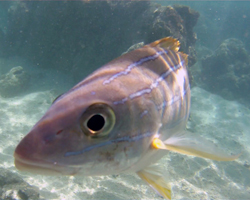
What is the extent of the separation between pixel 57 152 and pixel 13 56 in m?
14.9

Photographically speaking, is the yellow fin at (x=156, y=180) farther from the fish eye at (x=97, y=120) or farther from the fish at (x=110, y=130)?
the fish eye at (x=97, y=120)

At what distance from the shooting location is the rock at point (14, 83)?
30.9 ft

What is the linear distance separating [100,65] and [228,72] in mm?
10619

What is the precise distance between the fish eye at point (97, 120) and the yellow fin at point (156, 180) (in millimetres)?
563

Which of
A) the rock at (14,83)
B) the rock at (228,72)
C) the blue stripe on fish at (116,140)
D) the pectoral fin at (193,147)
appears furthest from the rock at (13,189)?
the rock at (228,72)

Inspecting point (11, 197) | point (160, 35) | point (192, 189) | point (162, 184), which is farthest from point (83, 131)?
point (160, 35)

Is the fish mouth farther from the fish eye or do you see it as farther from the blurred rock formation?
the blurred rock formation

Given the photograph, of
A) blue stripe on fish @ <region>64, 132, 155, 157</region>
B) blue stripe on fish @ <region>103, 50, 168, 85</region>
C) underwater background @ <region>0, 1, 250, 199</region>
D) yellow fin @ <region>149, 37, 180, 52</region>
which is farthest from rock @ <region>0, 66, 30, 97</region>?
blue stripe on fish @ <region>64, 132, 155, 157</region>

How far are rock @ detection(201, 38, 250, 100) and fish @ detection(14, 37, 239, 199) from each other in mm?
13844

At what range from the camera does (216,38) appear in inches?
971

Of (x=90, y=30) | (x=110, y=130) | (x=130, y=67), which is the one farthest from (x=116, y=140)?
(x=90, y=30)

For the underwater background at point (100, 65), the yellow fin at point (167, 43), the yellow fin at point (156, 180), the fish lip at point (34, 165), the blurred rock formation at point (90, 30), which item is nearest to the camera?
the fish lip at point (34, 165)

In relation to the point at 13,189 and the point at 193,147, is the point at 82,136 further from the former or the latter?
the point at 13,189

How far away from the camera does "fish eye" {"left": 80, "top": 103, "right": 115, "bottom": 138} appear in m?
0.83
